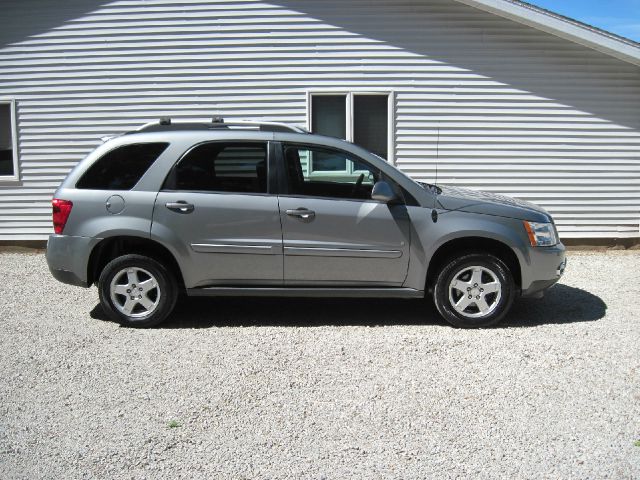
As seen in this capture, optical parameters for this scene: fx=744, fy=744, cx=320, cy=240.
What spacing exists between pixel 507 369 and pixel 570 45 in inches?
257

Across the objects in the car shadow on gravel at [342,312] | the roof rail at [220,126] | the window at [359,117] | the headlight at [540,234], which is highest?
the window at [359,117]

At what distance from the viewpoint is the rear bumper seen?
6652mm

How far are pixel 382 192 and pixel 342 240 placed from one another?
0.56 meters

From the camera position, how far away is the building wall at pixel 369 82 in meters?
10.5

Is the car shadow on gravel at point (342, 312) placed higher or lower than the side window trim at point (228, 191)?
lower

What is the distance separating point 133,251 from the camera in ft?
22.2

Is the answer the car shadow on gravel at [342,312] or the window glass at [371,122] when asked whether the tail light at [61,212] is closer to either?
the car shadow on gravel at [342,312]

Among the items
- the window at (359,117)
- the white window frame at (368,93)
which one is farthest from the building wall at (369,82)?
the window at (359,117)

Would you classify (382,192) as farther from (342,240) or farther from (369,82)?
(369,82)

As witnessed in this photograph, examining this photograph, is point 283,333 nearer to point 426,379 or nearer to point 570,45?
point 426,379

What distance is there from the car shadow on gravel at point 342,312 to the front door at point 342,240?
53 cm

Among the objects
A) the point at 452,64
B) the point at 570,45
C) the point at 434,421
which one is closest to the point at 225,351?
the point at 434,421

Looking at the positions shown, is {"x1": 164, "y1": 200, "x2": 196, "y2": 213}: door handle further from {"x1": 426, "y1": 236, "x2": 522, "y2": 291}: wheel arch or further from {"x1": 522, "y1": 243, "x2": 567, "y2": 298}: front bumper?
{"x1": 522, "y1": 243, "x2": 567, "y2": 298}: front bumper

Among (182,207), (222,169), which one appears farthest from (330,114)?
(182,207)
